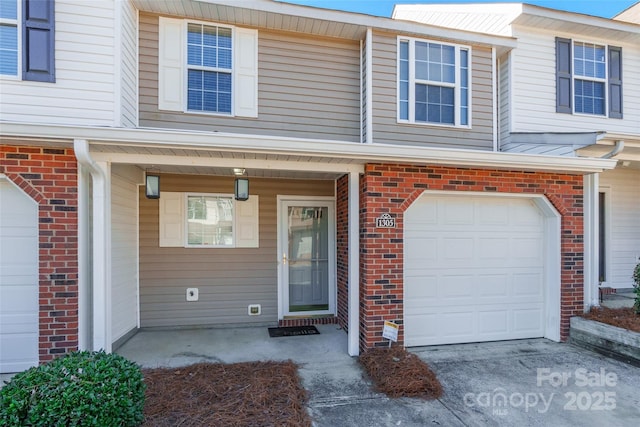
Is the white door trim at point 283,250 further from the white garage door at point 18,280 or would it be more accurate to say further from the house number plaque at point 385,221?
the white garage door at point 18,280

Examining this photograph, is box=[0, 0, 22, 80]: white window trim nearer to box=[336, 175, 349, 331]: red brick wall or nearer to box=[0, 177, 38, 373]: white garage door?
box=[0, 177, 38, 373]: white garage door

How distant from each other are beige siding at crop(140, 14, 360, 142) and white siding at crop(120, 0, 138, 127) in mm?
188

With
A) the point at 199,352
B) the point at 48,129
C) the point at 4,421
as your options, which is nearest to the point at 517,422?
the point at 199,352

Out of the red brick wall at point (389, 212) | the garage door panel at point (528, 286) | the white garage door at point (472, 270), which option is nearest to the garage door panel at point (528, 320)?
the white garage door at point (472, 270)

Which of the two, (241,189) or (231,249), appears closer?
(241,189)

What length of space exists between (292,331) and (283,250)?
4.32 feet

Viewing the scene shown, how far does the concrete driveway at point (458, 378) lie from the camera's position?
311 cm

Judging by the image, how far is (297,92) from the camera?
5.19 meters

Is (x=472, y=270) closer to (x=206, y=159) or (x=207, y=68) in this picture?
(x=206, y=159)

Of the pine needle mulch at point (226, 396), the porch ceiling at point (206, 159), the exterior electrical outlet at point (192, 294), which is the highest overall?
the porch ceiling at point (206, 159)

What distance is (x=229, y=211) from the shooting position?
5.63 meters

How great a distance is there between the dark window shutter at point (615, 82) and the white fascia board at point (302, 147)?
2553 millimetres

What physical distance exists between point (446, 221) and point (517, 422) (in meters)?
2.50

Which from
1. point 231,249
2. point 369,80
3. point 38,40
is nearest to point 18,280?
point 231,249
